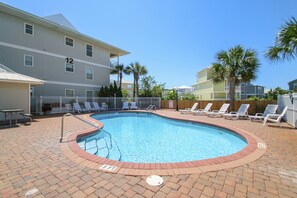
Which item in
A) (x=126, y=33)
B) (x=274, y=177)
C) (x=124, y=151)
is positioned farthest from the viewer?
(x=126, y=33)

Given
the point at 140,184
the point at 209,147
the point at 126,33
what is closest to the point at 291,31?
the point at 209,147

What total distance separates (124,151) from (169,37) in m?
14.1

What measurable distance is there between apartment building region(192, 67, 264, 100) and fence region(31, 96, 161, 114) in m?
11.8

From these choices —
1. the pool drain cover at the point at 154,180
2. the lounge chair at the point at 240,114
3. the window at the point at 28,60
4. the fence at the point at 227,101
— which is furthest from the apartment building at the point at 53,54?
the pool drain cover at the point at 154,180

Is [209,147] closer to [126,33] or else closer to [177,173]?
[177,173]

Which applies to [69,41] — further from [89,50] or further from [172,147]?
[172,147]

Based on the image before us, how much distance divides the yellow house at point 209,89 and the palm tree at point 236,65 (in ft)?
44.5

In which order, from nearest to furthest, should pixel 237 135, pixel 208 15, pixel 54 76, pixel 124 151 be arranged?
pixel 124 151, pixel 237 135, pixel 208 15, pixel 54 76

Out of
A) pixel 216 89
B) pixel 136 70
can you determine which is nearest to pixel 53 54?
pixel 136 70

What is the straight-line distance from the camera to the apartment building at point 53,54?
1302 centimetres

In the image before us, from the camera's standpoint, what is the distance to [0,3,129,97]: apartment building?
42.7 ft

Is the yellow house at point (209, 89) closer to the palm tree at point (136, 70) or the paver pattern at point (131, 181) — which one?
the palm tree at point (136, 70)

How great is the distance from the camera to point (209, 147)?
617 centimetres

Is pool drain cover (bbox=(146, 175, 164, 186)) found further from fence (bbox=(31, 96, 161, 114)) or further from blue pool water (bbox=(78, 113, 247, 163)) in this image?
fence (bbox=(31, 96, 161, 114))
